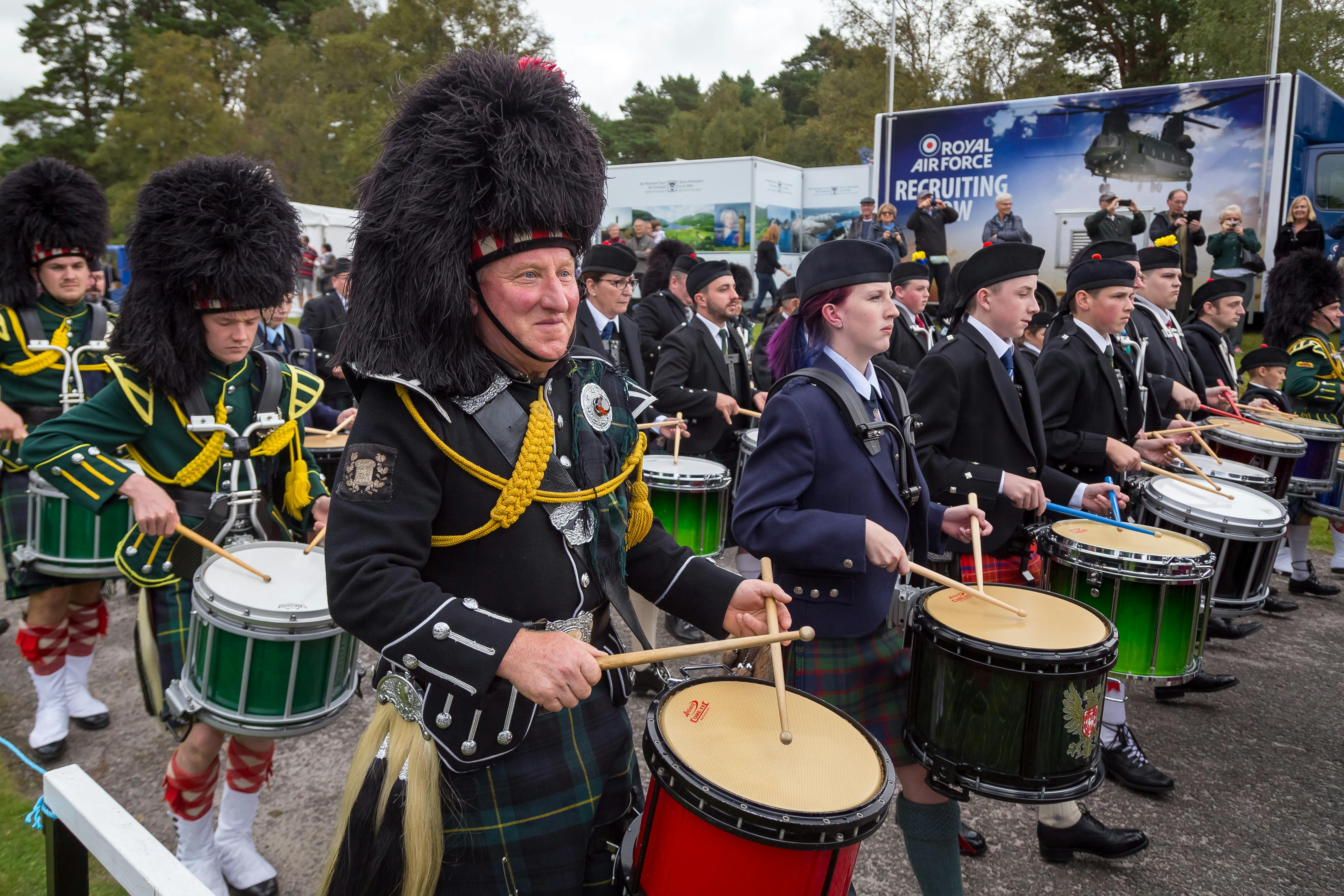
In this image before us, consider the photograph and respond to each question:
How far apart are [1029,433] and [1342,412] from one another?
5043mm

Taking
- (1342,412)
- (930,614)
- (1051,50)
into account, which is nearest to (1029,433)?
(930,614)

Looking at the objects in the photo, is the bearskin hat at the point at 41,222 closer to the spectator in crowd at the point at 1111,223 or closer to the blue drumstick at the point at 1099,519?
the blue drumstick at the point at 1099,519

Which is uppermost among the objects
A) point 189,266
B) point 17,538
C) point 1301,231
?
point 1301,231

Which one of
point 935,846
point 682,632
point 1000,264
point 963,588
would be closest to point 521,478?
point 963,588

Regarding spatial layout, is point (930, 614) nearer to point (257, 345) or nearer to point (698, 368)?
point (698, 368)

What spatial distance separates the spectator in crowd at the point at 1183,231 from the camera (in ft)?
38.6

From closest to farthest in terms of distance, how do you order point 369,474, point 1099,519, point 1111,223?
1. point 369,474
2. point 1099,519
3. point 1111,223

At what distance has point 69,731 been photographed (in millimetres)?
4238

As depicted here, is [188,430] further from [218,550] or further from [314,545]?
[314,545]

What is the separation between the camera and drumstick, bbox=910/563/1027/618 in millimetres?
2490

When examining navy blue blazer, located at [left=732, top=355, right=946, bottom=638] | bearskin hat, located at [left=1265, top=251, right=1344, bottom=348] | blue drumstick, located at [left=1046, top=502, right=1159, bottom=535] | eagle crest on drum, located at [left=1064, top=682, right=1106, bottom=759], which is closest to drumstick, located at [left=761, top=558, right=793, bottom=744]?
navy blue blazer, located at [left=732, top=355, right=946, bottom=638]

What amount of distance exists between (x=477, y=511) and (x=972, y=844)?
8.51ft

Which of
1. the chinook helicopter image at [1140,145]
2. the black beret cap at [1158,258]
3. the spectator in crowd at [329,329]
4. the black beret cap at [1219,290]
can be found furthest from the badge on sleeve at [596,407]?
the chinook helicopter image at [1140,145]

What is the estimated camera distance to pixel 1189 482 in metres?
4.11
